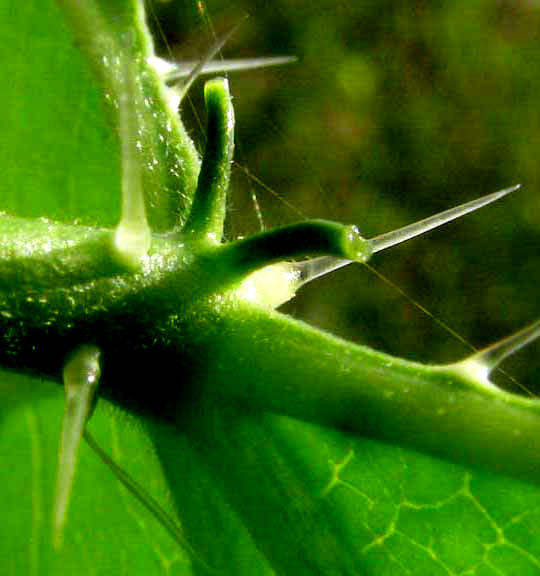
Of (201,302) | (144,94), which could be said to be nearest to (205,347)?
(201,302)

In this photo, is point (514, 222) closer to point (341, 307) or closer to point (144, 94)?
point (341, 307)

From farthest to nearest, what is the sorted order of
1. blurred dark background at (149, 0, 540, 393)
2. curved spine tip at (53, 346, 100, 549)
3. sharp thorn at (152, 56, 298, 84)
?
blurred dark background at (149, 0, 540, 393)
sharp thorn at (152, 56, 298, 84)
curved spine tip at (53, 346, 100, 549)

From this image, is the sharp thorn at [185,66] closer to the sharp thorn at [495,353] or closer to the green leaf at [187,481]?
the green leaf at [187,481]

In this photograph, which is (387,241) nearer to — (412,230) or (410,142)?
(412,230)

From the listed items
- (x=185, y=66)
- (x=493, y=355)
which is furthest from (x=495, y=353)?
(x=185, y=66)

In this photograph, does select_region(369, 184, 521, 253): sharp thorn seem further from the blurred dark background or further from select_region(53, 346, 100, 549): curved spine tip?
the blurred dark background

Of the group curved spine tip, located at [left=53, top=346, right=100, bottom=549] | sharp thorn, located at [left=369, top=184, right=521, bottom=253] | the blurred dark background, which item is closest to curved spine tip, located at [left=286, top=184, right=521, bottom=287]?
sharp thorn, located at [left=369, top=184, right=521, bottom=253]
